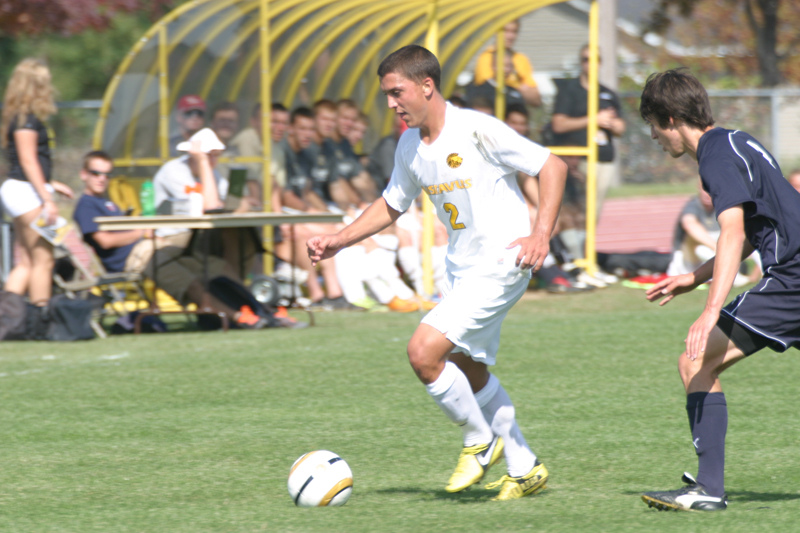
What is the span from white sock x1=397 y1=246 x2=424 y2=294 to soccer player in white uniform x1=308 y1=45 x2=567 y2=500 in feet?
23.7

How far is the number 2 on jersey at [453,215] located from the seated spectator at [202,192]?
5866mm

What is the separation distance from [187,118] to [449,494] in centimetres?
782

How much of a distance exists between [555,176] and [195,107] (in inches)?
306

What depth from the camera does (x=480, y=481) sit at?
522 cm

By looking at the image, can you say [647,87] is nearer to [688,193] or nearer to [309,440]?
[309,440]

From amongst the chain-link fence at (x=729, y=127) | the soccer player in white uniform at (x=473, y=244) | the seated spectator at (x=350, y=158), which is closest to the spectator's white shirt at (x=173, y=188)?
the seated spectator at (x=350, y=158)

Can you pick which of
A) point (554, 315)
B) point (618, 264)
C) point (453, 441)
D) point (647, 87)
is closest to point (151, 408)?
point (453, 441)

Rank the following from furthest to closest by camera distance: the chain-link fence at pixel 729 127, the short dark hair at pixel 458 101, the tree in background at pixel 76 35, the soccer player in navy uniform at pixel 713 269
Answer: the chain-link fence at pixel 729 127 → the tree in background at pixel 76 35 → the short dark hair at pixel 458 101 → the soccer player in navy uniform at pixel 713 269

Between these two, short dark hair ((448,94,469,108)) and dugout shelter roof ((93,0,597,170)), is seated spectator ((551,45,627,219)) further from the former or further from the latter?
short dark hair ((448,94,469,108))

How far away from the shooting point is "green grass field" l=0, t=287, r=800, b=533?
14.9 feet

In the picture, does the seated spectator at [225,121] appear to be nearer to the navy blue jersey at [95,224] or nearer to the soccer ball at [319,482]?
the navy blue jersey at [95,224]

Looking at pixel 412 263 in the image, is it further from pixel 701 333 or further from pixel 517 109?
pixel 701 333

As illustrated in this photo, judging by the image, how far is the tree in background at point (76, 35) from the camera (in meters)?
20.6

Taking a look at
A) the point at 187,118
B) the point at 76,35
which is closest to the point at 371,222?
the point at 187,118
